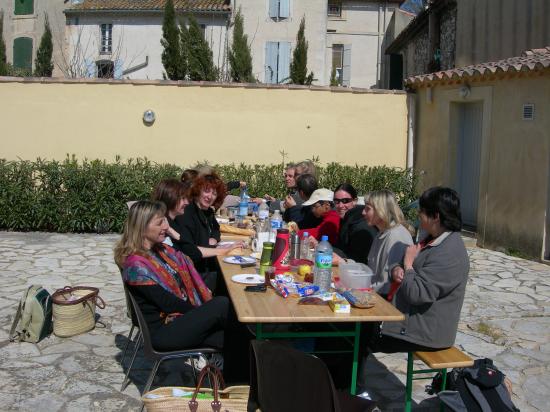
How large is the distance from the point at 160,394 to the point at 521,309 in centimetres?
504

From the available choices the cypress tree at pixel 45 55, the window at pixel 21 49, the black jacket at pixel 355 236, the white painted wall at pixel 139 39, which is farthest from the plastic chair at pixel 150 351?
the window at pixel 21 49

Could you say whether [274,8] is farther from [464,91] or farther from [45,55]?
[464,91]

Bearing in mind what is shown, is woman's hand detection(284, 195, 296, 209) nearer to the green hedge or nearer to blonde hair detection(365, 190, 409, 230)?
blonde hair detection(365, 190, 409, 230)

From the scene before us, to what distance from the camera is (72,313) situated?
5949 millimetres

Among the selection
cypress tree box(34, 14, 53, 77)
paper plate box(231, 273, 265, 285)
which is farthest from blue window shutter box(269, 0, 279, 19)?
paper plate box(231, 273, 265, 285)

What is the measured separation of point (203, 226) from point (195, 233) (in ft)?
0.59

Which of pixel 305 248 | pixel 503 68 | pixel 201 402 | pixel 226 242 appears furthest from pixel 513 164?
pixel 201 402

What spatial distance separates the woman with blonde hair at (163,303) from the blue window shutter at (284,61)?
23.8m

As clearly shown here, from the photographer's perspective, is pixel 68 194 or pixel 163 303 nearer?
pixel 163 303

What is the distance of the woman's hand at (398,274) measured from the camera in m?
4.35

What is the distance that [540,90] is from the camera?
9969mm

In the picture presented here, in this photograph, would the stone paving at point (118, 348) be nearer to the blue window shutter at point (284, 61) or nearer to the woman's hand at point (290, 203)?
the woman's hand at point (290, 203)

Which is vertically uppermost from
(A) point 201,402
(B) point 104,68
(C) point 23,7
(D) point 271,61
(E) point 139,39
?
(C) point 23,7

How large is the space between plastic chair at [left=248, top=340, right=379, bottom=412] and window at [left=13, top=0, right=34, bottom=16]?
106 feet
